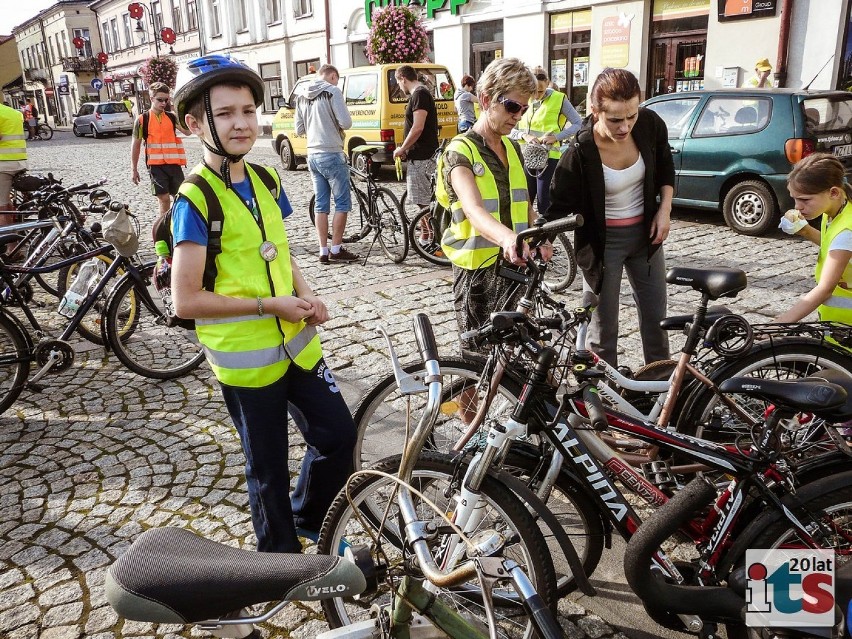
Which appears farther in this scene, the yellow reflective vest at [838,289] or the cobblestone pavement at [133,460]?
the yellow reflective vest at [838,289]

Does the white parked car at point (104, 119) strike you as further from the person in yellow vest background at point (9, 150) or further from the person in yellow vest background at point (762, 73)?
the person in yellow vest background at point (762, 73)

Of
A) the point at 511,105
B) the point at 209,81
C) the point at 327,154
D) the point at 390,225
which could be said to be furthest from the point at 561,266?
the point at 209,81

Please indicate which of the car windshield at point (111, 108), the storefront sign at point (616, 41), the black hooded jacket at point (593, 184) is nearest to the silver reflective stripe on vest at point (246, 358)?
the black hooded jacket at point (593, 184)

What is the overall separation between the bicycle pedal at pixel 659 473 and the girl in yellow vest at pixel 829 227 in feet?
3.32

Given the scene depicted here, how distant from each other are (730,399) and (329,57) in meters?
26.2

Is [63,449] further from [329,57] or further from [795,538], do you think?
[329,57]

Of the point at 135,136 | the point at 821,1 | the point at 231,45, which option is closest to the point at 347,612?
the point at 135,136

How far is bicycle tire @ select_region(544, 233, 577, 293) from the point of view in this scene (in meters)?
6.55

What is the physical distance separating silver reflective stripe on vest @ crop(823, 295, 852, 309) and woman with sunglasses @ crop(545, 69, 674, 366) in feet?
2.52

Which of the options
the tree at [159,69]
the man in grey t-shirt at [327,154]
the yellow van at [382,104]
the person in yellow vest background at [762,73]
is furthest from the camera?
the tree at [159,69]

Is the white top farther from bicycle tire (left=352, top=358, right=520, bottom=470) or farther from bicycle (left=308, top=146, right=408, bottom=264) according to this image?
bicycle (left=308, top=146, right=408, bottom=264)

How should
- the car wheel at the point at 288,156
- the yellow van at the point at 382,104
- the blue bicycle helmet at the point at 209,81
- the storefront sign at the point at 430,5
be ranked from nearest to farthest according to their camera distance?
the blue bicycle helmet at the point at 209,81 → the yellow van at the point at 382,104 → the car wheel at the point at 288,156 → the storefront sign at the point at 430,5

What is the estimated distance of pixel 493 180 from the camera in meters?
3.37

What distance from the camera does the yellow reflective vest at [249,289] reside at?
2.23m
